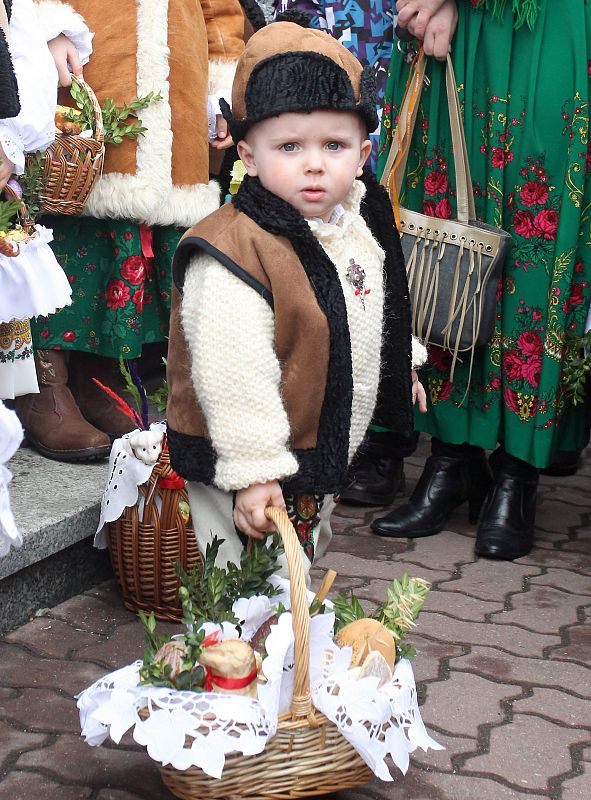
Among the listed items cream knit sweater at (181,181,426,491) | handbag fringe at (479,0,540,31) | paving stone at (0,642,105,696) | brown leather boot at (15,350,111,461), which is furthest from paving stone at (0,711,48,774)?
handbag fringe at (479,0,540,31)

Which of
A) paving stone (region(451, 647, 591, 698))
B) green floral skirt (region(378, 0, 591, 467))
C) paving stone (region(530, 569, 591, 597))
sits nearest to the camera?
paving stone (region(451, 647, 591, 698))

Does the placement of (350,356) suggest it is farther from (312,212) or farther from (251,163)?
(251,163)

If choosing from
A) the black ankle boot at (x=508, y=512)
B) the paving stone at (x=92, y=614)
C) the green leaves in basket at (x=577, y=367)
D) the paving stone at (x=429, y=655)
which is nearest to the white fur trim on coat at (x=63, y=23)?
the paving stone at (x=92, y=614)

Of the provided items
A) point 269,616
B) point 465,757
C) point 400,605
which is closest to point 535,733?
point 465,757

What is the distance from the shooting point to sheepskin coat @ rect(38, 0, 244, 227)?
10.7ft

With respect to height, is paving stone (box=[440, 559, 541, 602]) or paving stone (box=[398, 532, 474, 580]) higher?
paving stone (box=[398, 532, 474, 580])

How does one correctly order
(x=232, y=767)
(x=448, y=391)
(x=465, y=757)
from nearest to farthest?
(x=232, y=767), (x=465, y=757), (x=448, y=391)

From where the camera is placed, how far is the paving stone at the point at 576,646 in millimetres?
2850

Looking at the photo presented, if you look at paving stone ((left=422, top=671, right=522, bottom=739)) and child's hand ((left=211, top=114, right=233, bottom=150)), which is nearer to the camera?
paving stone ((left=422, top=671, right=522, bottom=739))

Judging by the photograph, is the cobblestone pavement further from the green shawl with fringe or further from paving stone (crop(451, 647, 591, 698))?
the green shawl with fringe

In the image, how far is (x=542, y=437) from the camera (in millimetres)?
3400

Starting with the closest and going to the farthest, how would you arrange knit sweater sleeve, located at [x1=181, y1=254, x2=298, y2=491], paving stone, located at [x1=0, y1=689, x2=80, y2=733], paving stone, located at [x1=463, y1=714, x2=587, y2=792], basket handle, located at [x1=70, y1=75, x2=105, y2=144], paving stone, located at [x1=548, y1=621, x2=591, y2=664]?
knit sweater sleeve, located at [x1=181, y1=254, x2=298, y2=491] → paving stone, located at [x1=463, y1=714, x2=587, y2=792] → paving stone, located at [x1=0, y1=689, x2=80, y2=733] → paving stone, located at [x1=548, y1=621, x2=591, y2=664] → basket handle, located at [x1=70, y1=75, x2=105, y2=144]

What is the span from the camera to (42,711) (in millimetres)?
2488

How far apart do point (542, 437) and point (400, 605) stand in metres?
1.31
